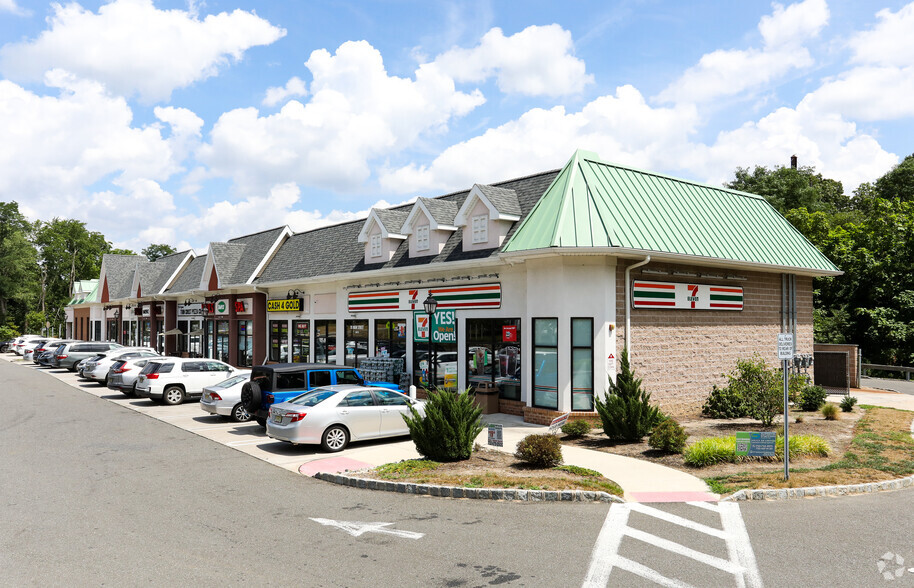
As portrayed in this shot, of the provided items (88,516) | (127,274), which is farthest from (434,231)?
(127,274)

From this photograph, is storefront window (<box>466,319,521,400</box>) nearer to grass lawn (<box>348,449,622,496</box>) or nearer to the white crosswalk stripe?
grass lawn (<box>348,449,622,496</box>)

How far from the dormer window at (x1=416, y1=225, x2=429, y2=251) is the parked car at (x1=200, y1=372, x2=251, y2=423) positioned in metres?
7.40

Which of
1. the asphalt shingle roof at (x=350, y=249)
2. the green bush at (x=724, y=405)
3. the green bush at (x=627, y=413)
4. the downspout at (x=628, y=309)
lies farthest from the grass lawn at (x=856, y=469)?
the asphalt shingle roof at (x=350, y=249)

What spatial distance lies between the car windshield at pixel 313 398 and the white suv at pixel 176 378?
10.9 meters

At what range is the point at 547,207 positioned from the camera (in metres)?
18.1

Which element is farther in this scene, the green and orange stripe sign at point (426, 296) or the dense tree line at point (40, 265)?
the dense tree line at point (40, 265)

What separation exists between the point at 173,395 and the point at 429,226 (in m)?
11.4

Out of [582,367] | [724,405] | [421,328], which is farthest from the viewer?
[421,328]

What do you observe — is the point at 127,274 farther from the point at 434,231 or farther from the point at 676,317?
the point at 676,317

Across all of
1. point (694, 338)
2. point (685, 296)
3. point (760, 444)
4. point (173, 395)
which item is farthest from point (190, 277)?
point (760, 444)

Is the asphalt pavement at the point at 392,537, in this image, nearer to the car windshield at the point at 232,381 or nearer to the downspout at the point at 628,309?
the car windshield at the point at 232,381

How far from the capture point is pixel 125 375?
25297 mm

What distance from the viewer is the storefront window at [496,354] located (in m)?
19.1

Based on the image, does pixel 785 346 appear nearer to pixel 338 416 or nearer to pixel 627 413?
pixel 627 413
